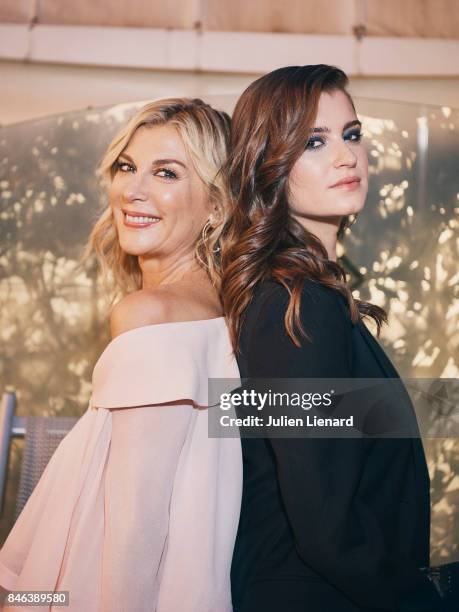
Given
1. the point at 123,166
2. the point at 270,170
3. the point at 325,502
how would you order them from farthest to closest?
the point at 123,166, the point at 270,170, the point at 325,502

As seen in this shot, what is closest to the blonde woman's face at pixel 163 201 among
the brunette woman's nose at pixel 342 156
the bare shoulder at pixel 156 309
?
the bare shoulder at pixel 156 309

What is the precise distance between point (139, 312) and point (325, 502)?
42cm

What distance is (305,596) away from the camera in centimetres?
103

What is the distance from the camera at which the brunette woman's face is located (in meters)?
1.31

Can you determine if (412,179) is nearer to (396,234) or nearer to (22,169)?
(396,234)

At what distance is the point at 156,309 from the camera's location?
1169 millimetres

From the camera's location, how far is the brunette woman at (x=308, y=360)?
3.32 ft

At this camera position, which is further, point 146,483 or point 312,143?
point 312,143

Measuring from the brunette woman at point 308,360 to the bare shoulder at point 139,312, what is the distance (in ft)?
0.37

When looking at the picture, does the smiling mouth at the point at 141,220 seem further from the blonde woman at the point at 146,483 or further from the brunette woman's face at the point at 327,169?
the brunette woman's face at the point at 327,169

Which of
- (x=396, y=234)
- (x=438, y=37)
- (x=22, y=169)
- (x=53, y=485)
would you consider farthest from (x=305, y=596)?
(x=438, y=37)

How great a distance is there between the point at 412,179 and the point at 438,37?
2.08ft

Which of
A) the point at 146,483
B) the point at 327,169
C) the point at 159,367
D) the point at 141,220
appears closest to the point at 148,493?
the point at 146,483

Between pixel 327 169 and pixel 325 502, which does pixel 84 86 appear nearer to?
pixel 327 169
